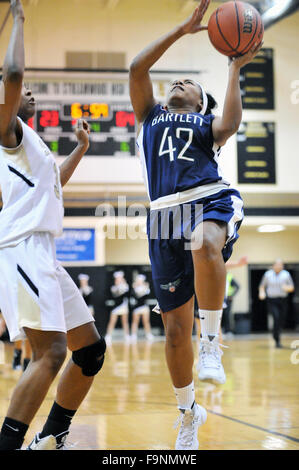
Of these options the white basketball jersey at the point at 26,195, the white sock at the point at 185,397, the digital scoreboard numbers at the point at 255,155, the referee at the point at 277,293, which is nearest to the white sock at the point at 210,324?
the white sock at the point at 185,397

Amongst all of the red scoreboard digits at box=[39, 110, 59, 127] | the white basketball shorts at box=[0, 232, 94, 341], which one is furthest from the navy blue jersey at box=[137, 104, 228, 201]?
the red scoreboard digits at box=[39, 110, 59, 127]

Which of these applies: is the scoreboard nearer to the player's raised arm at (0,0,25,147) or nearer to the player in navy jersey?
the player in navy jersey

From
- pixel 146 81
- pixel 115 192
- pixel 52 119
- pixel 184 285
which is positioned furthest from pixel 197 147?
pixel 115 192

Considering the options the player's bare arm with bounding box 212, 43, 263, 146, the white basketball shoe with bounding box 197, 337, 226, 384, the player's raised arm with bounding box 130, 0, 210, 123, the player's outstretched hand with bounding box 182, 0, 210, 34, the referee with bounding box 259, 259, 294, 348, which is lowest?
the referee with bounding box 259, 259, 294, 348

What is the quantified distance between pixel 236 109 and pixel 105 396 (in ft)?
12.7

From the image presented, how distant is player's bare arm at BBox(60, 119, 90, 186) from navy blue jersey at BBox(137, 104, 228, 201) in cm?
40

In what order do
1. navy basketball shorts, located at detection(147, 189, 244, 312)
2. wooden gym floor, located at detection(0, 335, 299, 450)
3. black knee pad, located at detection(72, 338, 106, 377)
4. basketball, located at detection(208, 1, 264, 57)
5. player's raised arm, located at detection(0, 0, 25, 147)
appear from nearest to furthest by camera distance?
player's raised arm, located at detection(0, 0, 25, 147)
black knee pad, located at detection(72, 338, 106, 377)
navy basketball shorts, located at detection(147, 189, 244, 312)
basketball, located at detection(208, 1, 264, 57)
wooden gym floor, located at detection(0, 335, 299, 450)

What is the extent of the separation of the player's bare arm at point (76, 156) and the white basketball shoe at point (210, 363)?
1229 millimetres

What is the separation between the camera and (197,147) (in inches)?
138

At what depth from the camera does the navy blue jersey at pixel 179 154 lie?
11.4ft

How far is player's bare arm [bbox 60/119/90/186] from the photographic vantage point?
3.70m

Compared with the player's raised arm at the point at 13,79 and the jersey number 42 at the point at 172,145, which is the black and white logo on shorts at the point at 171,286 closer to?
the jersey number 42 at the point at 172,145

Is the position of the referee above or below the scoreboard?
below
